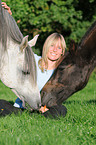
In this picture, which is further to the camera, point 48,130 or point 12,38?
point 12,38

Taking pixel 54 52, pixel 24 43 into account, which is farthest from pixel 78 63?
pixel 54 52

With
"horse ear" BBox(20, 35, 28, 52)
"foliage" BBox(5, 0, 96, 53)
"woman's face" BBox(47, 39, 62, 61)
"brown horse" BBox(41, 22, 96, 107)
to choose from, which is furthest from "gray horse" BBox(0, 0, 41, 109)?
"foliage" BBox(5, 0, 96, 53)

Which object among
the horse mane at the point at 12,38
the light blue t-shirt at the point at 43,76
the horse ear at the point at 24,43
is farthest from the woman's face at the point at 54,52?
the horse ear at the point at 24,43

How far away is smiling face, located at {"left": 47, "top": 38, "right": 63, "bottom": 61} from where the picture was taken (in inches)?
142

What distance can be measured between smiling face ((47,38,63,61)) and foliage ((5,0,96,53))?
24.0ft

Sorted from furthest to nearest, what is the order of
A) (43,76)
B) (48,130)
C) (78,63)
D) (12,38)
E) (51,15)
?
(51,15) < (43,76) < (12,38) < (78,63) < (48,130)

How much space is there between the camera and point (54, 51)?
142 inches

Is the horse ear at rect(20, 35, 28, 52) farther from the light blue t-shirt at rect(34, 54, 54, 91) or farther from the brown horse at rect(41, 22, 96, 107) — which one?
the light blue t-shirt at rect(34, 54, 54, 91)

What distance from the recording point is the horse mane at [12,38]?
273 cm

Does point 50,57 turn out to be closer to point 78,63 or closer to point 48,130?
point 78,63

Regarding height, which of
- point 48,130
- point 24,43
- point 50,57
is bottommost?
point 48,130

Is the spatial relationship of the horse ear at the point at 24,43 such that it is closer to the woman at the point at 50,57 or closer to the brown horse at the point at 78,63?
the brown horse at the point at 78,63

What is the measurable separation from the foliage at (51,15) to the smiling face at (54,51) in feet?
24.0

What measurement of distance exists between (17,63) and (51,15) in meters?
10.7
